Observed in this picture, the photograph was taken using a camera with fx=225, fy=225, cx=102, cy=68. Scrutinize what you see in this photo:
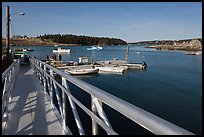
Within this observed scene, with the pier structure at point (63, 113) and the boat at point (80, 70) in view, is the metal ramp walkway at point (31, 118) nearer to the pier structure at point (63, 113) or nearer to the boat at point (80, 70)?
the pier structure at point (63, 113)

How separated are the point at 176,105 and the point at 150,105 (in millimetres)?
2012

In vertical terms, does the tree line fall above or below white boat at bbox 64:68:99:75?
above

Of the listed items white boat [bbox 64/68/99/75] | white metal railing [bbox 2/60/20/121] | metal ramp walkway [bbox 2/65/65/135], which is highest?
white metal railing [bbox 2/60/20/121]

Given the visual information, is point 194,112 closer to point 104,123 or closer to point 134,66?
point 104,123

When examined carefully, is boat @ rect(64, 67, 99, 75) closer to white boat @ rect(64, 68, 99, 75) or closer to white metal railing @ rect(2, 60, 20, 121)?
white boat @ rect(64, 68, 99, 75)

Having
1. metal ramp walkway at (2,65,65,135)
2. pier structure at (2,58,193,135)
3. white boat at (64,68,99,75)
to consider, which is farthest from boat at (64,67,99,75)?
metal ramp walkway at (2,65,65,135)

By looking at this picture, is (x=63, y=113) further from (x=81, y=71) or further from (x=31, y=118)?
(x=81, y=71)

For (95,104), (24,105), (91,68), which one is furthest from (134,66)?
(95,104)

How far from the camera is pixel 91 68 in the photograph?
3284 cm

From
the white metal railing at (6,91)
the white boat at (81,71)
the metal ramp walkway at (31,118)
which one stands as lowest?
the white boat at (81,71)

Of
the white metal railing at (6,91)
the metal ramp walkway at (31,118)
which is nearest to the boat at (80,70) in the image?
the white metal railing at (6,91)

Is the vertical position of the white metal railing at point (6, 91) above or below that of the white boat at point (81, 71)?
above

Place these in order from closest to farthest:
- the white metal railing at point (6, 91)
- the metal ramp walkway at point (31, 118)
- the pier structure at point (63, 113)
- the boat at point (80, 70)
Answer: the pier structure at point (63, 113)
the metal ramp walkway at point (31, 118)
the white metal railing at point (6, 91)
the boat at point (80, 70)

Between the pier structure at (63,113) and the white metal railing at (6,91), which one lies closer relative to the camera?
the pier structure at (63,113)
